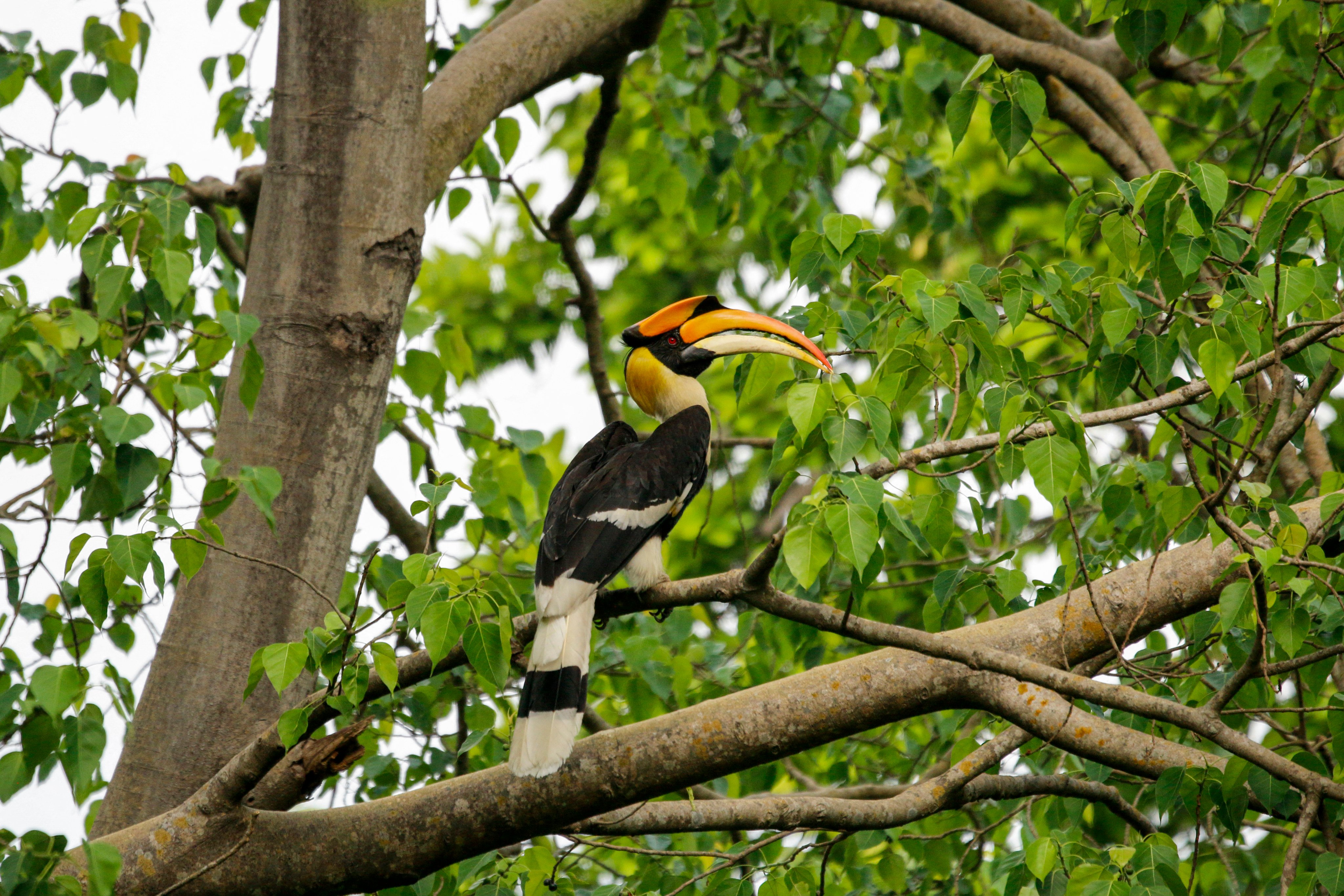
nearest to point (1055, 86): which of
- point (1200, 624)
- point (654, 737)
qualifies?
point (1200, 624)

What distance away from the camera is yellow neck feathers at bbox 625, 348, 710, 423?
379 cm

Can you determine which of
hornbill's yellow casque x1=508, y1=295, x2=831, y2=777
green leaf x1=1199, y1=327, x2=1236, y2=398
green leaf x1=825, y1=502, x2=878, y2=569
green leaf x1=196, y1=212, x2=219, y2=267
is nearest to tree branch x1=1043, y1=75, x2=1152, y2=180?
hornbill's yellow casque x1=508, y1=295, x2=831, y2=777

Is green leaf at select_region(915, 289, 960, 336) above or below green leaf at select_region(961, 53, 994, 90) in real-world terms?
below

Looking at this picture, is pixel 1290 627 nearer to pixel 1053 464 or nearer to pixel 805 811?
pixel 1053 464

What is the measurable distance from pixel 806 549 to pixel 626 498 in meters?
1.20

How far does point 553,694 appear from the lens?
2.56 metres

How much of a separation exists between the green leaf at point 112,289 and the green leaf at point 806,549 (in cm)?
140

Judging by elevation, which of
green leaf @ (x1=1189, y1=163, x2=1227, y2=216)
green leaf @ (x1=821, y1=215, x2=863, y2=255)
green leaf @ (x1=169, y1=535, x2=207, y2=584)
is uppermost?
green leaf @ (x1=821, y1=215, x2=863, y2=255)

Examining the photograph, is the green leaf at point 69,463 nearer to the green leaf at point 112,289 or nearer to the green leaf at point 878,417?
the green leaf at point 112,289

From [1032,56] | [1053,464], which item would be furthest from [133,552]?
[1032,56]

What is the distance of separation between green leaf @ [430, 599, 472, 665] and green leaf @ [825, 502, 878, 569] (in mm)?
602

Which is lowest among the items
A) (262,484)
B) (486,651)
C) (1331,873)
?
(1331,873)

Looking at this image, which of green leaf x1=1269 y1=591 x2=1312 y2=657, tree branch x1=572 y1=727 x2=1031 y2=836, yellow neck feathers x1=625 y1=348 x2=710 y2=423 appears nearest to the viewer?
green leaf x1=1269 y1=591 x2=1312 y2=657

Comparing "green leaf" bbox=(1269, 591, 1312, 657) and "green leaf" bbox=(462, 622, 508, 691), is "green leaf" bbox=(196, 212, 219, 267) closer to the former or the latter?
"green leaf" bbox=(462, 622, 508, 691)
